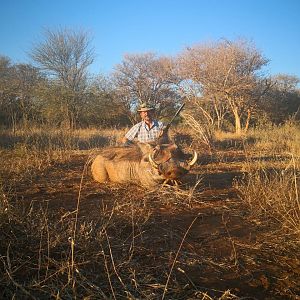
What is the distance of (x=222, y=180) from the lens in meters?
6.12

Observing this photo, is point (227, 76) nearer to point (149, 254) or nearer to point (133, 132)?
point (133, 132)

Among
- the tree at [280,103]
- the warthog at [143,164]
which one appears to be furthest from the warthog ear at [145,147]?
the tree at [280,103]

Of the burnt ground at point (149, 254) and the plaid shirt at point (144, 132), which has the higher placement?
the plaid shirt at point (144, 132)

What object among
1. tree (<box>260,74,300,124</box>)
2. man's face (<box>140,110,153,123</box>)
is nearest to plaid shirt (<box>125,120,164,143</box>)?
man's face (<box>140,110,153,123</box>)

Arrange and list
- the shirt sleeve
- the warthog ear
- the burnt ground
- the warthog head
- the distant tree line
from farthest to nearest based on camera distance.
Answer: the distant tree line, the shirt sleeve, the warthog ear, the warthog head, the burnt ground

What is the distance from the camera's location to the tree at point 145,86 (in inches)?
1040

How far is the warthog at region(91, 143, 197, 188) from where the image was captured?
5223 mm

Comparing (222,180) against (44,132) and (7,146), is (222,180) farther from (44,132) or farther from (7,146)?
(7,146)

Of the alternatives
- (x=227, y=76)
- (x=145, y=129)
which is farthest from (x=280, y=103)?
(x=145, y=129)

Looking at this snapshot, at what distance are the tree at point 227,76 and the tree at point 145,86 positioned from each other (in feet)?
16.1

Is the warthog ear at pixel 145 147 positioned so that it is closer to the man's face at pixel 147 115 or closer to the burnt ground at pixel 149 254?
the burnt ground at pixel 149 254

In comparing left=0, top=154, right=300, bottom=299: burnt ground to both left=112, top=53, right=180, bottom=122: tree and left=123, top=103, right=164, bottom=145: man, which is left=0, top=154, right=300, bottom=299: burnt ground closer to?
left=123, top=103, right=164, bottom=145: man

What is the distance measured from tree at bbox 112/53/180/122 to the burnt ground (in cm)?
2214

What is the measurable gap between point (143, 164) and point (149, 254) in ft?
9.28
